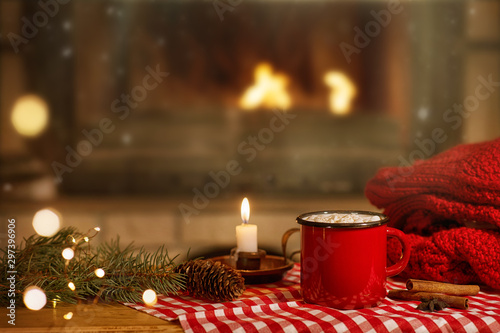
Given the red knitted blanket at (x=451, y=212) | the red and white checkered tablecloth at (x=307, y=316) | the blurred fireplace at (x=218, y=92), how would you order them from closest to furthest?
the red and white checkered tablecloth at (x=307, y=316) → the red knitted blanket at (x=451, y=212) → the blurred fireplace at (x=218, y=92)

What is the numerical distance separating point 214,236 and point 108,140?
1.76 feet

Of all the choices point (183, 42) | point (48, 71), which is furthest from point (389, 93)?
point (48, 71)

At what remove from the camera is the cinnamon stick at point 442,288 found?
0.63m

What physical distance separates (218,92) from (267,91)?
185 millimetres

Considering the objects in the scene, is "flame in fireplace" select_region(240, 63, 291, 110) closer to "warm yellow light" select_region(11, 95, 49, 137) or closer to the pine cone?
"warm yellow light" select_region(11, 95, 49, 137)

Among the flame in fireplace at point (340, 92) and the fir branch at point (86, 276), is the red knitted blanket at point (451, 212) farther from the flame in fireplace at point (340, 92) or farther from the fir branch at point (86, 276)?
the flame in fireplace at point (340, 92)

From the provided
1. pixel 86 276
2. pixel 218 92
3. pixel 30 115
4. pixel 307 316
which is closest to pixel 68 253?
pixel 86 276

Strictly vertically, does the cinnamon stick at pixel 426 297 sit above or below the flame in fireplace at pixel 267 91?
below

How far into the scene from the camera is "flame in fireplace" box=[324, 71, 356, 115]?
1.91 metres

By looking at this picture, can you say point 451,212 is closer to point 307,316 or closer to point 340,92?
point 307,316

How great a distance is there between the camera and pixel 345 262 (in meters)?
0.59

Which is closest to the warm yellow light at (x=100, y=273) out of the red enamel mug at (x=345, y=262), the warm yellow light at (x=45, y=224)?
the warm yellow light at (x=45, y=224)

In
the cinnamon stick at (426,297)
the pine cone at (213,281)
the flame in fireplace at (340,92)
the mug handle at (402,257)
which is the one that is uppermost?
the flame in fireplace at (340,92)

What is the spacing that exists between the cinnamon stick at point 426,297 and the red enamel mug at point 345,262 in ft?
0.12
